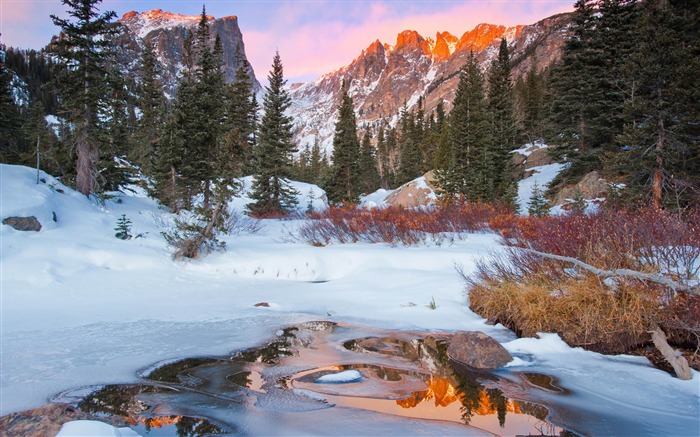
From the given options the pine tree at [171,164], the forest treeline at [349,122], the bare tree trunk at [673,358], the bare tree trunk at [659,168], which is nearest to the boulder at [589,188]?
the forest treeline at [349,122]

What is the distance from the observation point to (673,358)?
4.74m

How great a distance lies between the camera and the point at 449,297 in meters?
8.34

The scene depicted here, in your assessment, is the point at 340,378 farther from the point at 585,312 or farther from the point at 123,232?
the point at 123,232

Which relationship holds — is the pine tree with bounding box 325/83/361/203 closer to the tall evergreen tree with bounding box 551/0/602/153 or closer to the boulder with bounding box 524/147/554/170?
the tall evergreen tree with bounding box 551/0/602/153

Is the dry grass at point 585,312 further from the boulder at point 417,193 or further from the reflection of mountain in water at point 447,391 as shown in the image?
the boulder at point 417,193

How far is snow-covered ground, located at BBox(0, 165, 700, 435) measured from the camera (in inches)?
175

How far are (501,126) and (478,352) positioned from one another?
117 ft

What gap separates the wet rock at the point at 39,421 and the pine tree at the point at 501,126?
95.1ft

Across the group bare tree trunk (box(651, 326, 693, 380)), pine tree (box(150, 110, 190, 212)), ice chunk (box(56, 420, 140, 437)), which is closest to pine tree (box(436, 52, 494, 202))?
pine tree (box(150, 110, 190, 212))

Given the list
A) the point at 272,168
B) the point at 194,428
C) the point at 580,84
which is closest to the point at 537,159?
the point at 580,84

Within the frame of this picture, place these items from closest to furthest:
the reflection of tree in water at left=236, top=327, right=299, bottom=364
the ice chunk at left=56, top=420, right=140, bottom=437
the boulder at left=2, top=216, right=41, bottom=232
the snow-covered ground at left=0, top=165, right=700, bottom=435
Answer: the ice chunk at left=56, top=420, right=140, bottom=437 < the snow-covered ground at left=0, top=165, right=700, bottom=435 < the reflection of tree in water at left=236, top=327, right=299, bottom=364 < the boulder at left=2, top=216, right=41, bottom=232

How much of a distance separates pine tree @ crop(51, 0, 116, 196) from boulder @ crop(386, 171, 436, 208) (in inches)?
831

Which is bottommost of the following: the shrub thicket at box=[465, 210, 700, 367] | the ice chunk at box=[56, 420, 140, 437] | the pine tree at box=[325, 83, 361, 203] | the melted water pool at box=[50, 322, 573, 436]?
the melted water pool at box=[50, 322, 573, 436]

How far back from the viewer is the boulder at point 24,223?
10.6 metres
